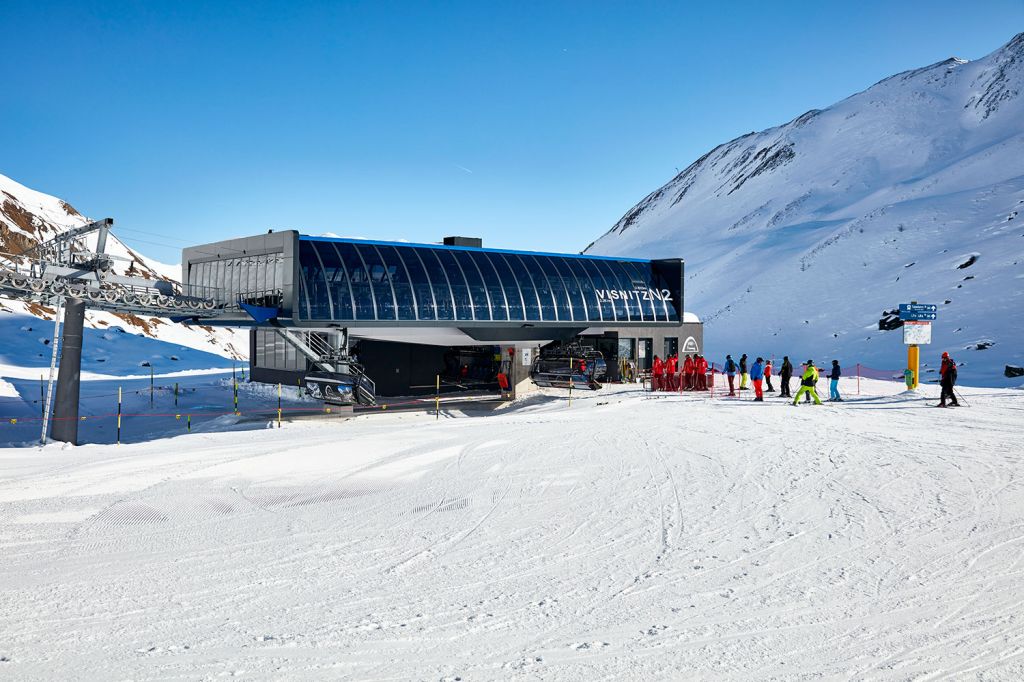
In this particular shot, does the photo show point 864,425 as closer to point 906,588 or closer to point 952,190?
point 906,588

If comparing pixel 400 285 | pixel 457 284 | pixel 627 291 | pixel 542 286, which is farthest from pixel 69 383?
pixel 627 291

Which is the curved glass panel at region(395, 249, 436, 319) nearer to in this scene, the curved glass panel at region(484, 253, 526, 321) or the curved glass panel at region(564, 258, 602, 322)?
the curved glass panel at region(484, 253, 526, 321)

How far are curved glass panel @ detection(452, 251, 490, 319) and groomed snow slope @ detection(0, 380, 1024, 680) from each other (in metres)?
12.2

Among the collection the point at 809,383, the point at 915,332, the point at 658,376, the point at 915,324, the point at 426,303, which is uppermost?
the point at 426,303

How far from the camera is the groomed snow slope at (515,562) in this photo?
19.1 feet

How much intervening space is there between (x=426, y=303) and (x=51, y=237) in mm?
58267

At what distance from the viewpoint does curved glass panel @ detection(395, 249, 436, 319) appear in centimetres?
2586

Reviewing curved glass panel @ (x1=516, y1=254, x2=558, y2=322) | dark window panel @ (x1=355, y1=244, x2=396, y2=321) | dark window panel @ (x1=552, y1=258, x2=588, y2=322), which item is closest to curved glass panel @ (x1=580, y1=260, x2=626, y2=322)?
dark window panel @ (x1=552, y1=258, x2=588, y2=322)

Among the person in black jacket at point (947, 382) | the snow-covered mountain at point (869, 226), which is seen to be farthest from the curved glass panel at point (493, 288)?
the snow-covered mountain at point (869, 226)

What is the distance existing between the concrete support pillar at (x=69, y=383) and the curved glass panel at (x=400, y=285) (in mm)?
10188

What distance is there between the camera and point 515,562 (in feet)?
26.9

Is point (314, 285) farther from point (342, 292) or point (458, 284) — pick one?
point (458, 284)

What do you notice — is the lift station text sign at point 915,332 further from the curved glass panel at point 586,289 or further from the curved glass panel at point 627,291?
the curved glass panel at point 586,289

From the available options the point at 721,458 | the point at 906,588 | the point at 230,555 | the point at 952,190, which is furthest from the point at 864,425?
the point at 952,190
